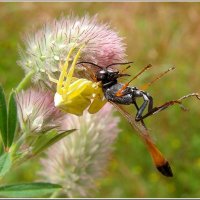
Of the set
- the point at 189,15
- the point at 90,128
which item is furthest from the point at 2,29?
the point at 90,128

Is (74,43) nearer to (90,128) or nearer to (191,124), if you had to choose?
(90,128)

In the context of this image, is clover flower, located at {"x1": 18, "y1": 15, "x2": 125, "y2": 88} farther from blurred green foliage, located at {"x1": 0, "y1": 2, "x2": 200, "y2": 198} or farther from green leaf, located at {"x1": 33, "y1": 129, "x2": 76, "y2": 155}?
blurred green foliage, located at {"x1": 0, "y1": 2, "x2": 200, "y2": 198}

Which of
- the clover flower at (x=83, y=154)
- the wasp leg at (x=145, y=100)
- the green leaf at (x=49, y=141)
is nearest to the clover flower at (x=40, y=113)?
the green leaf at (x=49, y=141)

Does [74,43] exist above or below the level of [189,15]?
above

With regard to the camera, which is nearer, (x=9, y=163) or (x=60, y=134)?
(x=9, y=163)

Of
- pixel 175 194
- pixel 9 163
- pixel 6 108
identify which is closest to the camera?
pixel 9 163

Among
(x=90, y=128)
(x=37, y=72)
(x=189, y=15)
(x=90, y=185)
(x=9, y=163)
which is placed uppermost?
(x=37, y=72)

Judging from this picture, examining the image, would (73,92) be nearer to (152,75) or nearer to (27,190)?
(27,190)

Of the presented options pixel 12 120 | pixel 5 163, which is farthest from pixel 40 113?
pixel 5 163
